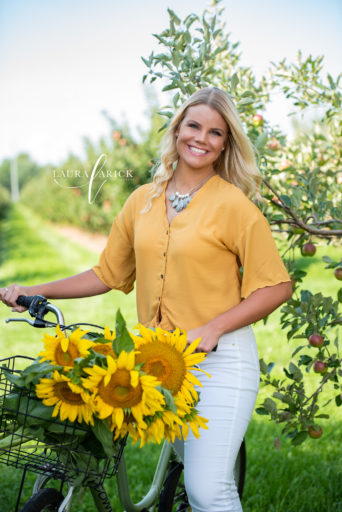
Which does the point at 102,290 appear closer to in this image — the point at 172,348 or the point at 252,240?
the point at 252,240

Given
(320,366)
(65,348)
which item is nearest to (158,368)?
(65,348)

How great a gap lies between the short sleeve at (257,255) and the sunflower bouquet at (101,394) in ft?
1.68

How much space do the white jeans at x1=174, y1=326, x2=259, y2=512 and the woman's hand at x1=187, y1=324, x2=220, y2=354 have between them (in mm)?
138

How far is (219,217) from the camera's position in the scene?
2.06 metres

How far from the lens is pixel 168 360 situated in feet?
4.93

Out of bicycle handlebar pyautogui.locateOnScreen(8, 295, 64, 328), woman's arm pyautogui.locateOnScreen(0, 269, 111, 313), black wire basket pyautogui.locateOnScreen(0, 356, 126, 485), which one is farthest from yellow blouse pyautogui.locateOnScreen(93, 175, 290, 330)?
black wire basket pyautogui.locateOnScreen(0, 356, 126, 485)

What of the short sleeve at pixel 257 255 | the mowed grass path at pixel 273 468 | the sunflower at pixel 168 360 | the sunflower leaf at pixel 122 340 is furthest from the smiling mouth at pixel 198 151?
the mowed grass path at pixel 273 468

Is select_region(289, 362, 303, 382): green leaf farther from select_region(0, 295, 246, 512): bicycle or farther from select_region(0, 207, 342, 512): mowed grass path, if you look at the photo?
select_region(0, 207, 342, 512): mowed grass path

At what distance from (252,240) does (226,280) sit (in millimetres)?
190

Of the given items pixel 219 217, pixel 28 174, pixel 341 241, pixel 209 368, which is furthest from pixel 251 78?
pixel 28 174

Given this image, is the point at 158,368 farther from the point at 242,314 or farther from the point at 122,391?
the point at 242,314

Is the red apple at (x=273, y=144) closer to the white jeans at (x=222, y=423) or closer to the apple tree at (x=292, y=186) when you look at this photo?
the apple tree at (x=292, y=186)

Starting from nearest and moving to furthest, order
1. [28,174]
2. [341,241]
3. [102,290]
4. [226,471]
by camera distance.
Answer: [226,471], [102,290], [341,241], [28,174]

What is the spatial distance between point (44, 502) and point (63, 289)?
88 cm
